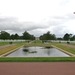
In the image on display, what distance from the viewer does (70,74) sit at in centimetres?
732

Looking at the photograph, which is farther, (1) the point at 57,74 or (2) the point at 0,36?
(2) the point at 0,36

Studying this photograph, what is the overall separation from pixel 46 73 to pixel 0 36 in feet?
306

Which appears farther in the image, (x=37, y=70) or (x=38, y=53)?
(x=38, y=53)

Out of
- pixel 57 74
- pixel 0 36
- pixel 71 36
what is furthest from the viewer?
pixel 71 36

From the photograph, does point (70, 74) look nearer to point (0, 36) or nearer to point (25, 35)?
point (0, 36)

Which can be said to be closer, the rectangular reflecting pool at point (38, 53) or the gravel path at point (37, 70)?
the gravel path at point (37, 70)

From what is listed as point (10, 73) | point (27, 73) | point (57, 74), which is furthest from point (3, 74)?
point (57, 74)

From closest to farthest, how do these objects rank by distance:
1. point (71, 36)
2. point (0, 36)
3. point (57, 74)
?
point (57, 74), point (0, 36), point (71, 36)

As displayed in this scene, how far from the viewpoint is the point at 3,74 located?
24.3 ft

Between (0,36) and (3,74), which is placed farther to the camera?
(0,36)

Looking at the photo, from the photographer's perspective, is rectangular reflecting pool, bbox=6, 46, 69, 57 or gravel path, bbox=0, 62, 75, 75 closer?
gravel path, bbox=0, 62, 75, 75

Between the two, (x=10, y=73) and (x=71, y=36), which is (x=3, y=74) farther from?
(x=71, y=36)

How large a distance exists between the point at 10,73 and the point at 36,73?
122 centimetres

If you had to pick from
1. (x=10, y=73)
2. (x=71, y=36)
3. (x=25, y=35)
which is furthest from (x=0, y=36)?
(x=10, y=73)
